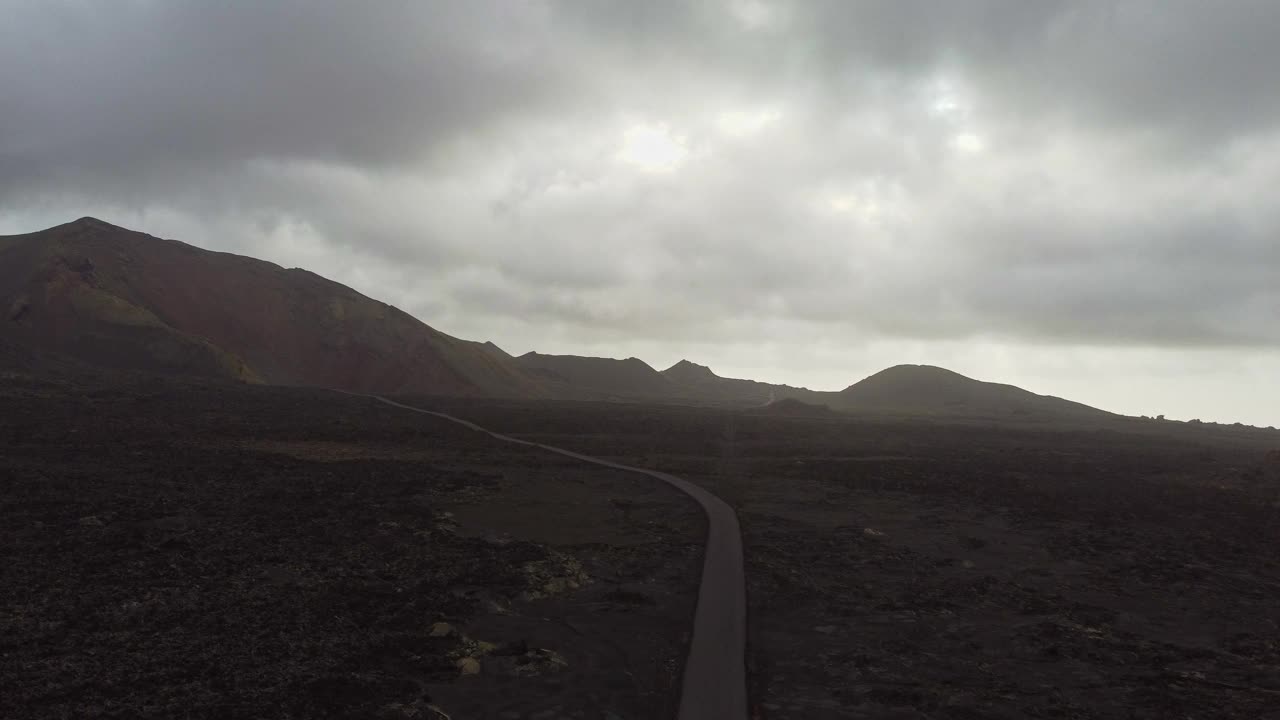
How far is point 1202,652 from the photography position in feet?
60.3

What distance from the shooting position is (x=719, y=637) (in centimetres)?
1900

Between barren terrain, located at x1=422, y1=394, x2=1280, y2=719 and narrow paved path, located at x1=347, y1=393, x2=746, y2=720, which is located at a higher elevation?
barren terrain, located at x1=422, y1=394, x2=1280, y2=719

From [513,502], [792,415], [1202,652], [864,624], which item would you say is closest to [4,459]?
[513,502]

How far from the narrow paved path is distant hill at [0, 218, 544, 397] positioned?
91657 mm

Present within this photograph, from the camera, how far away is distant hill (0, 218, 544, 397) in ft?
311

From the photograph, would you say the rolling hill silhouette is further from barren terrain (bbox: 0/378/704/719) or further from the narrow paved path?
the narrow paved path

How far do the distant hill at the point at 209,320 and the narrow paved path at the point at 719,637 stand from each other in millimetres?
91657

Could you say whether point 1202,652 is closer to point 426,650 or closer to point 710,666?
point 710,666

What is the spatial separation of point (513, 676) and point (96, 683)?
8209 millimetres

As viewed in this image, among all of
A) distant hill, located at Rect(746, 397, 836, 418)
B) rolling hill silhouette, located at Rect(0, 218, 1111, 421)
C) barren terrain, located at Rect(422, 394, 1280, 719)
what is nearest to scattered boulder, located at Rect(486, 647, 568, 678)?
barren terrain, located at Rect(422, 394, 1280, 719)

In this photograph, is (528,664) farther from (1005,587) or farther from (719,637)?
(1005,587)

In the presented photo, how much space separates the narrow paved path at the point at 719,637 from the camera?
15.0m

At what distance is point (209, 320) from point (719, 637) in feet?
402

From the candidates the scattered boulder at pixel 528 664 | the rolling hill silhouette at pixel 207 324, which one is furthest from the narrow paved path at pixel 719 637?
the rolling hill silhouette at pixel 207 324
